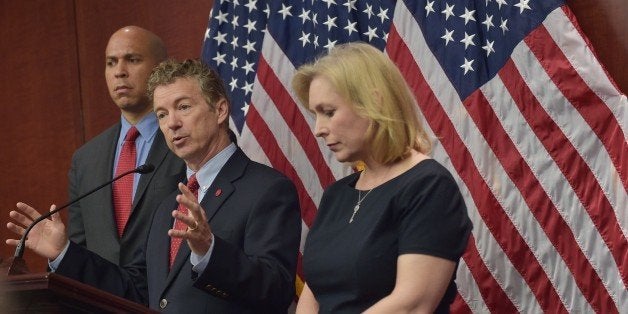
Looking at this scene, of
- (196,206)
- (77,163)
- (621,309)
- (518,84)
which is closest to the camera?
(196,206)

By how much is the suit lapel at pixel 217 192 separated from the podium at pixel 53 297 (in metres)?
0.76

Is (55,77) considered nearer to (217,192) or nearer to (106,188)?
(106,188)

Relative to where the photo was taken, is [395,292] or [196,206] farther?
[196,206]

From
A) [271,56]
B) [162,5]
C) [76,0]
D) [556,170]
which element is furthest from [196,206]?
[76,0]

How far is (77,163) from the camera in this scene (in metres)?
4.24

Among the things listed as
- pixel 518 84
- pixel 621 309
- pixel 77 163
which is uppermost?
pixel 518 84

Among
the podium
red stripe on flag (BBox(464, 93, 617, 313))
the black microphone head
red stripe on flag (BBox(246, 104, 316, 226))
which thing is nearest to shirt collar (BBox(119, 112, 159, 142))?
red stripe on flag (BBox(246, 104, 316, 226))

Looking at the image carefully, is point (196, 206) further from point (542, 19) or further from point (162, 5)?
point (162, 5)

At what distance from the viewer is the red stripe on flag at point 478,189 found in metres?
3.64

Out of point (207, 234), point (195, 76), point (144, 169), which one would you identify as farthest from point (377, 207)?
point (195, 76)

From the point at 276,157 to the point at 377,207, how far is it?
1.64m

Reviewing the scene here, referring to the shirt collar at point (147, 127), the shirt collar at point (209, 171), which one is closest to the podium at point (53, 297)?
the shirt collar at point (209, 171)

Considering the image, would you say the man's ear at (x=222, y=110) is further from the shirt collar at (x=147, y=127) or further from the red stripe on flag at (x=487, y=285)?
the red stripe on flag at (x=487, y=285)

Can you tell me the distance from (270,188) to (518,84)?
1.00 meters
